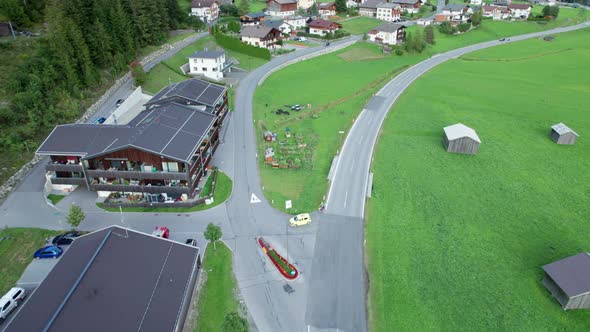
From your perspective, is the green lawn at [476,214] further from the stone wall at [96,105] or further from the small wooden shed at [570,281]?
the stone wall at [96,105]

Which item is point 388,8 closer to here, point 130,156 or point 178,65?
point 178,65

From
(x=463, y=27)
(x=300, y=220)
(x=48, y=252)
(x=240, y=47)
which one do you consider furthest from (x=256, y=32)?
(x=48, y=252)

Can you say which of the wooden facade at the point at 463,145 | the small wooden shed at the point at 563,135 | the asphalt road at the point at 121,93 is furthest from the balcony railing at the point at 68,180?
the small wooden shed at the point at 563,135

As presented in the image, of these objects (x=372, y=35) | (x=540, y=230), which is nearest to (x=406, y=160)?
(x=540, y=230)

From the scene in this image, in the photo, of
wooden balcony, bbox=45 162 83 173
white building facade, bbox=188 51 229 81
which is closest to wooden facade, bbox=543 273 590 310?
wooden balcony, bbox=45 162 83 173

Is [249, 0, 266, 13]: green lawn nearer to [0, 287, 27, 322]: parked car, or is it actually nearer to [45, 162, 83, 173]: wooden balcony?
[45, 162, 83, 173]: wooden balcony

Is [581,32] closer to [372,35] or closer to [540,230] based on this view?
[372,35]
